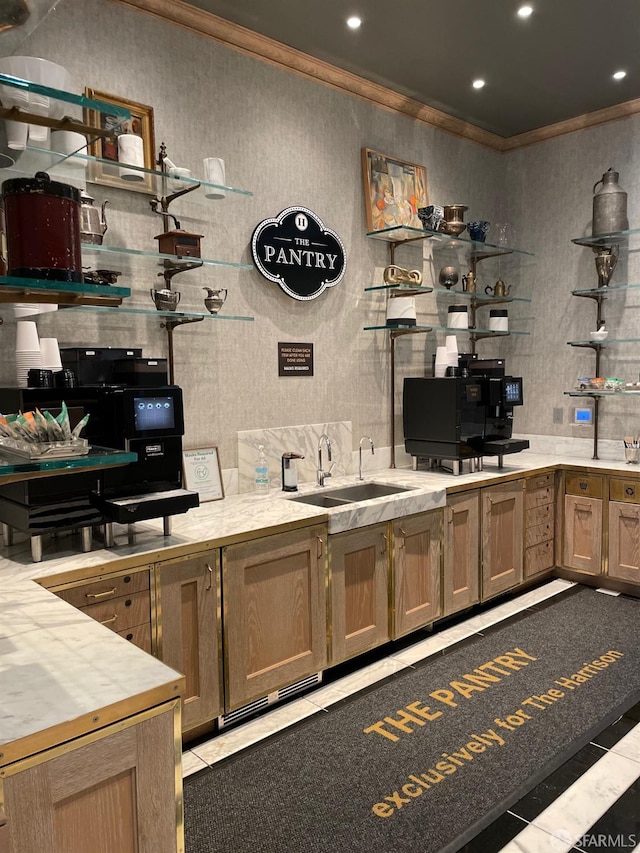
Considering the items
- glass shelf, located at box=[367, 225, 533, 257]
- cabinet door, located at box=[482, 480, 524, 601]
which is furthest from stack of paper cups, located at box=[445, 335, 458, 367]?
cabinet door, located at box=[482, 480, 524, 601]

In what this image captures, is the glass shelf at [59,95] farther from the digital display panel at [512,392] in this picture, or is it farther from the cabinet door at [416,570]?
the digital display panel at [512,392]

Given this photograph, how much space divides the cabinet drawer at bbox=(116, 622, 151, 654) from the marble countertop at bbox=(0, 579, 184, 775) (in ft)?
2.02

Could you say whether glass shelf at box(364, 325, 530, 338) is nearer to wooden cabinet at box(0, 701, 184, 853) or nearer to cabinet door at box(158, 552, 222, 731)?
cabinet door at box(158, 552, 222, 731)

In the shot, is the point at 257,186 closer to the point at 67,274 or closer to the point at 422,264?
the point at 422,264

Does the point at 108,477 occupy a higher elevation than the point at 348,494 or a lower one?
higher

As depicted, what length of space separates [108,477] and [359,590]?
4.71 ft

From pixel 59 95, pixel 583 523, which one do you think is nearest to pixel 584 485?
pixel 583 523

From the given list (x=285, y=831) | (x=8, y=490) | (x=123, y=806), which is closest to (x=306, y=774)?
(x=285, y=831)

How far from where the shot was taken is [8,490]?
2.26m

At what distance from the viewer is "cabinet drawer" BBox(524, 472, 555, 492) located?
424 cm

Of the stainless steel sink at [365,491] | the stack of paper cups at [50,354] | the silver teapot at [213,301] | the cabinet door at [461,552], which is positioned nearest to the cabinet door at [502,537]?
the cabinet door at [461,552]

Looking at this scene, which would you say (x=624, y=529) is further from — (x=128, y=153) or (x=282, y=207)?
(x=128, y=153)

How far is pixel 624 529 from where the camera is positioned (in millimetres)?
4156

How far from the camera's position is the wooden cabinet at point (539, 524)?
168 inches
